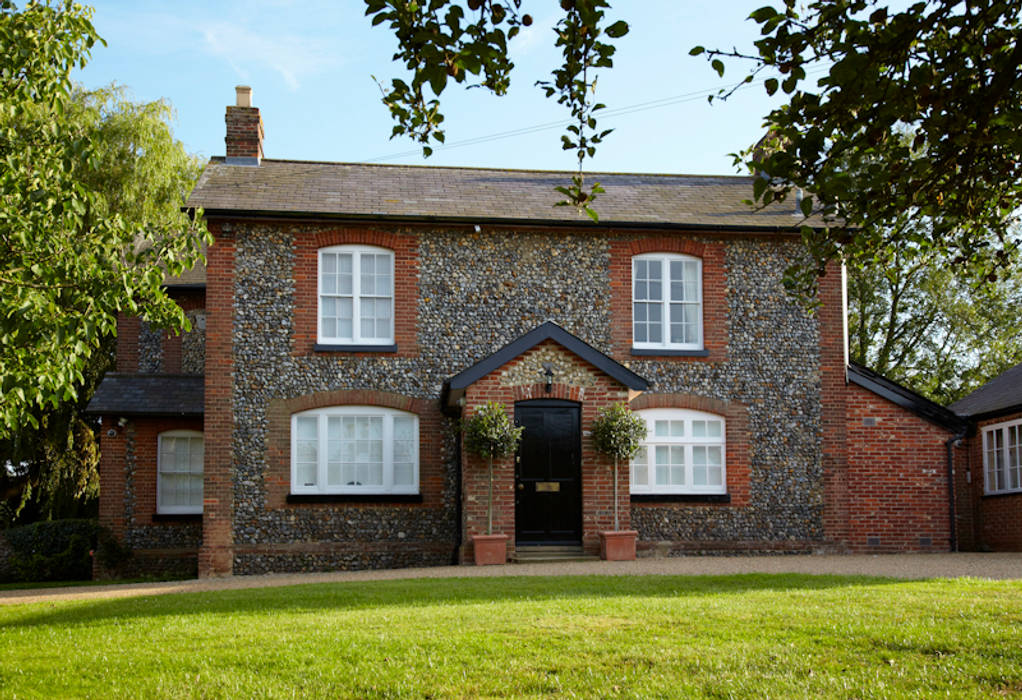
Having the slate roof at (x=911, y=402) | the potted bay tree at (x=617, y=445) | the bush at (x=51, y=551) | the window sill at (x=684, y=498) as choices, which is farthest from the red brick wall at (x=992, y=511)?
the bush at (x=51, y=551)

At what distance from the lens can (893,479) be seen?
19.5 meters

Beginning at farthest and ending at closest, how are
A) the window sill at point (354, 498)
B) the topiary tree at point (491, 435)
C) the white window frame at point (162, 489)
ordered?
the white window frame at point (162, 489), the window sill at point (354, 498), the topiary tree at point (491, 435)

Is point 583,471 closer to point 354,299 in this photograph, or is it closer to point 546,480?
point 546,480

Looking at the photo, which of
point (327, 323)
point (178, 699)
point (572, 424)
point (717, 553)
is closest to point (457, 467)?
point (572, 424)

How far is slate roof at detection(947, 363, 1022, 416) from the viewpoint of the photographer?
20.6 m

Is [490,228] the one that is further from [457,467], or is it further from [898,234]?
[898,234]

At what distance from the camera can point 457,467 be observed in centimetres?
1867

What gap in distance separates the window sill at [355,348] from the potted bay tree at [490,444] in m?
2.51

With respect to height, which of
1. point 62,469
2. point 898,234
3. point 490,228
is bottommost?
point 62,469

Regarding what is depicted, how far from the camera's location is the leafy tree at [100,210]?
2283 centimetres

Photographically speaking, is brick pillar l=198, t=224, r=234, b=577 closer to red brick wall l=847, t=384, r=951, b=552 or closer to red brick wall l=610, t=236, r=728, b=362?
red brick wall l=610, t=236, r=728, b=362

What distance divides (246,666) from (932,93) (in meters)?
6.70

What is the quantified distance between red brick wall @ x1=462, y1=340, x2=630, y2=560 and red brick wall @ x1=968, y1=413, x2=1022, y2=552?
7691mm

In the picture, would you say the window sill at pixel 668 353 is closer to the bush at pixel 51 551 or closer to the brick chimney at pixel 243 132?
the brick chimney at pixel 243 132
